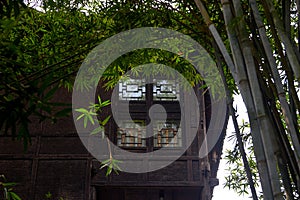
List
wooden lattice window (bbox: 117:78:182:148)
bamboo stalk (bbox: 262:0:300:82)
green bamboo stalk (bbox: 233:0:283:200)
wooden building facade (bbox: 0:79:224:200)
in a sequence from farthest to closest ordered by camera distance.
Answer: wooden lattice window (bbox: 117:78:182:148) < wooden building facade (bbox: 0:79:224:200) < bamboo stalk (bbox: 262:0:300:82) < green bamboo stalk (bbox: 233:0:283:200)

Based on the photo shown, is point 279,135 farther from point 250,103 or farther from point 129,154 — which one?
point 129,154

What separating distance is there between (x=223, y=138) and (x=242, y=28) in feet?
22.3

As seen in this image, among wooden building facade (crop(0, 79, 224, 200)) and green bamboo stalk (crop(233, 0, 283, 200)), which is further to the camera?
wooden building facade (crop(0, 79, 224, 200))

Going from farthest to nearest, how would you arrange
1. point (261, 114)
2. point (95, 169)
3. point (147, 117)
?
point (147, 117) → point (95, 169) → point (261, 114)

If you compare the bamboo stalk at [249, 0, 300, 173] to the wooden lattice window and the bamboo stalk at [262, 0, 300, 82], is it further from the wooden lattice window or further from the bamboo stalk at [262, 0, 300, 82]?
the wooden lattice window

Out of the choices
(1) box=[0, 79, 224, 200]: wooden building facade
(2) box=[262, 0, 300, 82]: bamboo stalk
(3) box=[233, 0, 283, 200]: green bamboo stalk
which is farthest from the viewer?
(1) box=[0, 79, 224, 200]: wooden building facade

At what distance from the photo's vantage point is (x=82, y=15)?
3895 mm

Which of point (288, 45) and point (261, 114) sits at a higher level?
point (288, 45)

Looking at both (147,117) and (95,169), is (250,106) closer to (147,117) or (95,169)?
(95,169)

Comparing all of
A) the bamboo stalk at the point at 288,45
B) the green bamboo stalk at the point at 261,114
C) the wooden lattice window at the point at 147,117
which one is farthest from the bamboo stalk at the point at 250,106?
the wooden lattice window at the point at 147,117

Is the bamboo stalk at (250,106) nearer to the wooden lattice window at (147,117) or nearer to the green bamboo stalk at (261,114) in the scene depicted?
the green bamboo stalk at (261,114)

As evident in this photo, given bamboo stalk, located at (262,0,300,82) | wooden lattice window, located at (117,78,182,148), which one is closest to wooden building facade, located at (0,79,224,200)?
wooden lattice window, located at (117,78,182,148)

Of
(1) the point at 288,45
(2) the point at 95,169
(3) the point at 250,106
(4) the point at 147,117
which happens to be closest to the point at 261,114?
(3) the point at 250,106

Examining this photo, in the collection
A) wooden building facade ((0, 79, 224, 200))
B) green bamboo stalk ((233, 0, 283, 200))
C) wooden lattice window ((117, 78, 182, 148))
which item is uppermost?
wooden lattice window ((117, 78, 182, 148))
